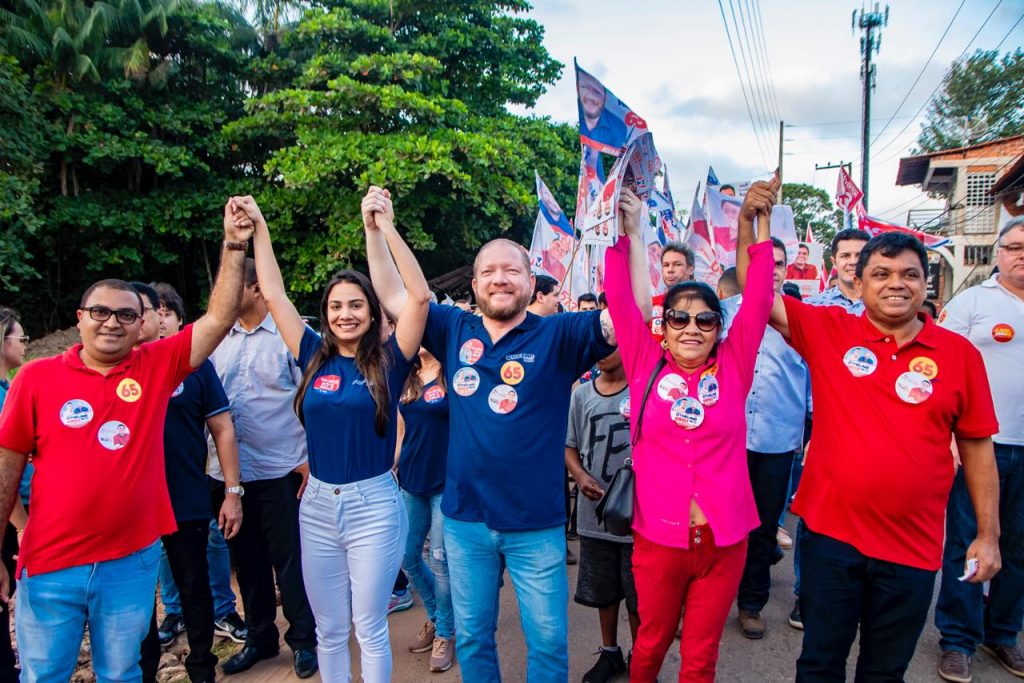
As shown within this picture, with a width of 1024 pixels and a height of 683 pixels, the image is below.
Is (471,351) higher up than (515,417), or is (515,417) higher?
(471,351)

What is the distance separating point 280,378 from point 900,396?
312 centimetres

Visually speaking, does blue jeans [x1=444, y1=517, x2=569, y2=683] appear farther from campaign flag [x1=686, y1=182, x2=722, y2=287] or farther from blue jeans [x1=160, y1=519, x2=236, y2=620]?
campaign flag [x1=686, y1=182, x2=722, y2=287]

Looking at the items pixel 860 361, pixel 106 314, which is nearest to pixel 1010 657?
pixel 860 361

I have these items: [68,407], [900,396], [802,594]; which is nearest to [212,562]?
[68,407]

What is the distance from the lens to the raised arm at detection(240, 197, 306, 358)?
115 inches

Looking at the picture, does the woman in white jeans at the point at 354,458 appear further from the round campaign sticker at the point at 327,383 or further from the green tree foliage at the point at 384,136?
the green tree foliage at the point at 384,136

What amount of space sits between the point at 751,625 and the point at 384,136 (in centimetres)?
1044

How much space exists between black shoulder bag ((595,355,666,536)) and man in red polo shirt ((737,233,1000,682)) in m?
0.72

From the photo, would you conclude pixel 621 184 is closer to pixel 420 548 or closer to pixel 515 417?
pixel 515 417

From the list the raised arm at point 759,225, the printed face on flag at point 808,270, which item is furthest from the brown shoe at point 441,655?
the printed face on flag at point 808,270

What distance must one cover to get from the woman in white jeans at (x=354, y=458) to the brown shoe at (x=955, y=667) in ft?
9.46

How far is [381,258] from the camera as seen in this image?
292 cm

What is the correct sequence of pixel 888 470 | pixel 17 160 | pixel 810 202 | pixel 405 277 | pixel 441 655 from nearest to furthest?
pixel 888 470 → pixel 405 277 → pixel 441 655 → pixel 17 160 → pixel 810 202

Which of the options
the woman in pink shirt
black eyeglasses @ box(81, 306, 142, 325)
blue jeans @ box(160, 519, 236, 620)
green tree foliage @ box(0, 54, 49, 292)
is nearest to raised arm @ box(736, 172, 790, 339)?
the woman in pink shirt
